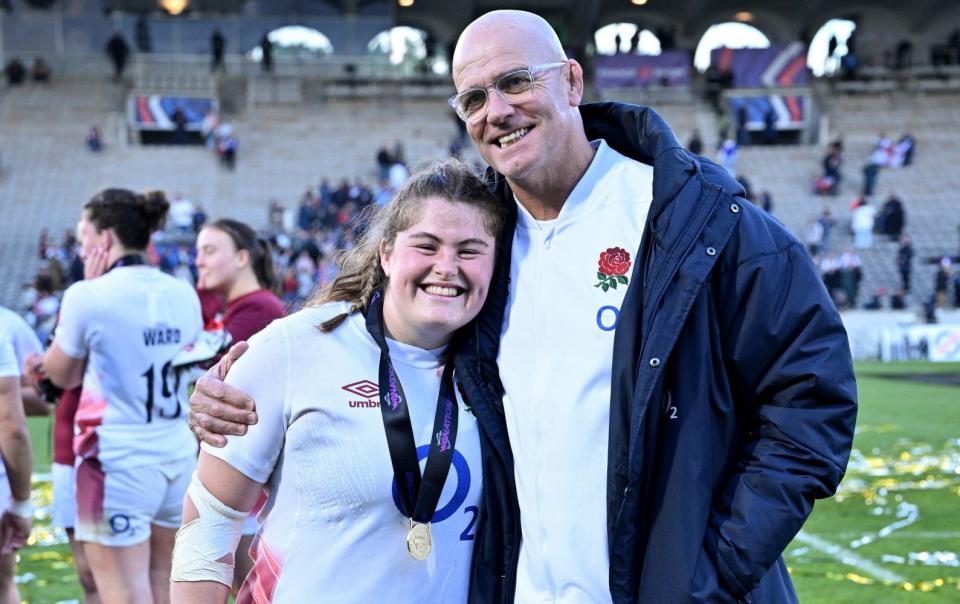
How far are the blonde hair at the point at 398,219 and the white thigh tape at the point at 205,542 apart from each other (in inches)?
20.1

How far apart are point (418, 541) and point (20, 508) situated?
97.3 inches

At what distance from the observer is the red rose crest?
266cm

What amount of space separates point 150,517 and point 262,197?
29185mm

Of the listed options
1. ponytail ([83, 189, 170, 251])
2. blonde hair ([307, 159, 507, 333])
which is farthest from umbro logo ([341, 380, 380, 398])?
ponytail ([83, 189, 170, 251])

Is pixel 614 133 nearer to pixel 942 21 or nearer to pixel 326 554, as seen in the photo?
pixel 326 554

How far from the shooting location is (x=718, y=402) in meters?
2.45

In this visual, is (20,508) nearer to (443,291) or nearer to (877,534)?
(443,291)

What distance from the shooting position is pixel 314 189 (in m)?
33.9

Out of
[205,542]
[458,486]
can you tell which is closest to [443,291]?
[458,486]

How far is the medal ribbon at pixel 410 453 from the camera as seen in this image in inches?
106

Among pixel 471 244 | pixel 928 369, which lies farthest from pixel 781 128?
pixel 471 244

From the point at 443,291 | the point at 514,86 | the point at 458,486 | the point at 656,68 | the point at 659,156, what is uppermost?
the point at 656,68

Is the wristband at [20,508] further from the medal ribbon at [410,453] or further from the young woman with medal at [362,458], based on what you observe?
the medal ribbon at [410,453]

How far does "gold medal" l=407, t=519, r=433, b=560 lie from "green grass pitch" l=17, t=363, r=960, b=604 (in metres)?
3.93
